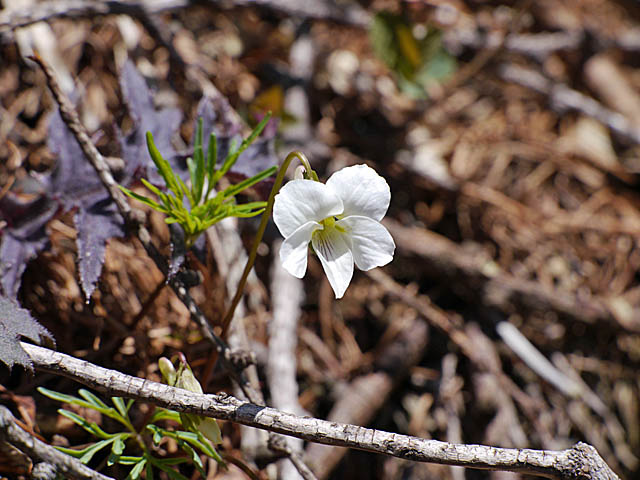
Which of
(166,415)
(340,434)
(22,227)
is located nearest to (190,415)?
(166,415)

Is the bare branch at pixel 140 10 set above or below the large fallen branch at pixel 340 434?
above

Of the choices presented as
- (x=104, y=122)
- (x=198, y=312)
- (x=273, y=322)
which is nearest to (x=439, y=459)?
(x=198, y=312)

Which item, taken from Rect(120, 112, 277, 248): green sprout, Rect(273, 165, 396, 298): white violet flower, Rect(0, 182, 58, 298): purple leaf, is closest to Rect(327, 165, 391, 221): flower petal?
Rect(273, 165, 396, 298): white violet flower

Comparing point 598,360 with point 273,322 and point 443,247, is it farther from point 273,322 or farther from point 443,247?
point 273,322

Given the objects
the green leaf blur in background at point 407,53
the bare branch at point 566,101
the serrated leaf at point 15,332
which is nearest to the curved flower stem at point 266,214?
the serrated leaf at point 15,332

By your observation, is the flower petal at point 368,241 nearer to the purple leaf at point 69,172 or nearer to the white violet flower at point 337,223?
the white violet flower at point 337,223

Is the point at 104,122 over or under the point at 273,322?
over

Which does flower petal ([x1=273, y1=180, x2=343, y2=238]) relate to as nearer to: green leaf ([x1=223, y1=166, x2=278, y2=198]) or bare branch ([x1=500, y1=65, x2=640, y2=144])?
green leaf ([x1=223, y1=166, x2=278, y2=198])

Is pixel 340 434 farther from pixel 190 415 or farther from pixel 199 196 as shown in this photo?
pixel 199 196
